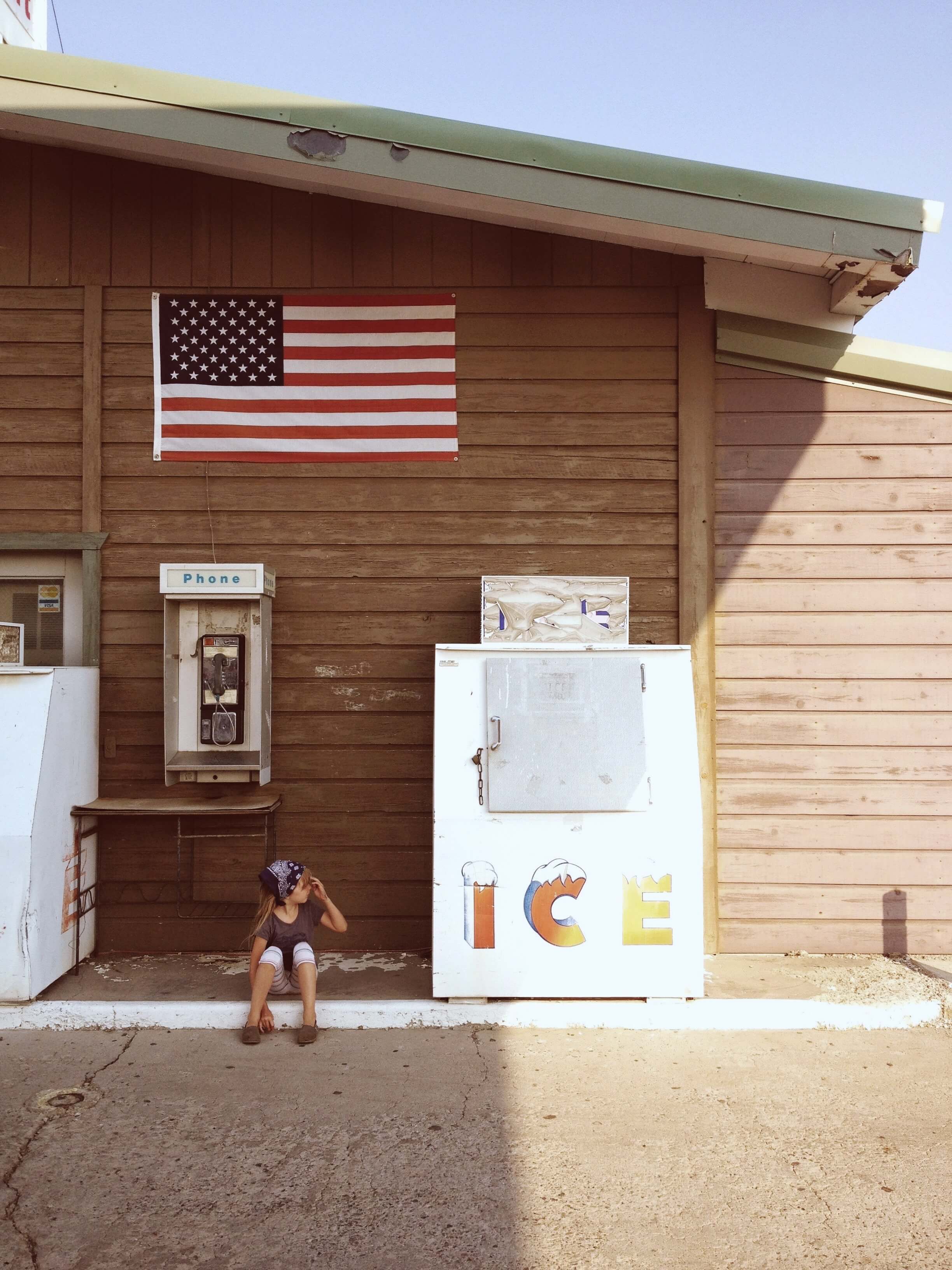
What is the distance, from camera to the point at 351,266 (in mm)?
5395

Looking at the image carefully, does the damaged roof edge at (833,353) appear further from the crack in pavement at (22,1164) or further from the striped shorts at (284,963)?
the crack in pavement at (22,1164)

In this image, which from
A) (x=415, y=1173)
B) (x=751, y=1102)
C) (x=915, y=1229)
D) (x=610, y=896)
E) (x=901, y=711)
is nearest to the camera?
(x=915, y=1229)

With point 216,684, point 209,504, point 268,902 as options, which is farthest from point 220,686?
point 268,902

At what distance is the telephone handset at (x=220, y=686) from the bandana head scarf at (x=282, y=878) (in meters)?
0.86

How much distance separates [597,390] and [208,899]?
12.0ft

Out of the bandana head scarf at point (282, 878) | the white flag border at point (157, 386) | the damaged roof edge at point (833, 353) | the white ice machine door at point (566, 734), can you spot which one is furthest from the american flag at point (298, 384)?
the bandana head scarf at point (282, 878)

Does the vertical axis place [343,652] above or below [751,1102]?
above

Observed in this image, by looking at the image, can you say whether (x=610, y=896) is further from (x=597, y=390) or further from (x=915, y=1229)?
(x=597, y=390)

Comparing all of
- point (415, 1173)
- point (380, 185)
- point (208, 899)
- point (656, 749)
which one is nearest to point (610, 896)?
point (656, 749)

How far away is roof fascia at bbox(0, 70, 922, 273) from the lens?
4375 mm

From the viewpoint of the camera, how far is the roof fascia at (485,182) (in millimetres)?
4375

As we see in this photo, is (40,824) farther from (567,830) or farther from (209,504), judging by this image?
(567,830)

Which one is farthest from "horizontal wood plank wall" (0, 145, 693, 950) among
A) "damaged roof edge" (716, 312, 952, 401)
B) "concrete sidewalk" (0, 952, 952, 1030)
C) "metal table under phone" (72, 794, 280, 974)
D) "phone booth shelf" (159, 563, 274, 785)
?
"concrete sidewalk" (0, 952, 952, 1030)

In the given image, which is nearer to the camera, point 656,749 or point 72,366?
point 656,749
